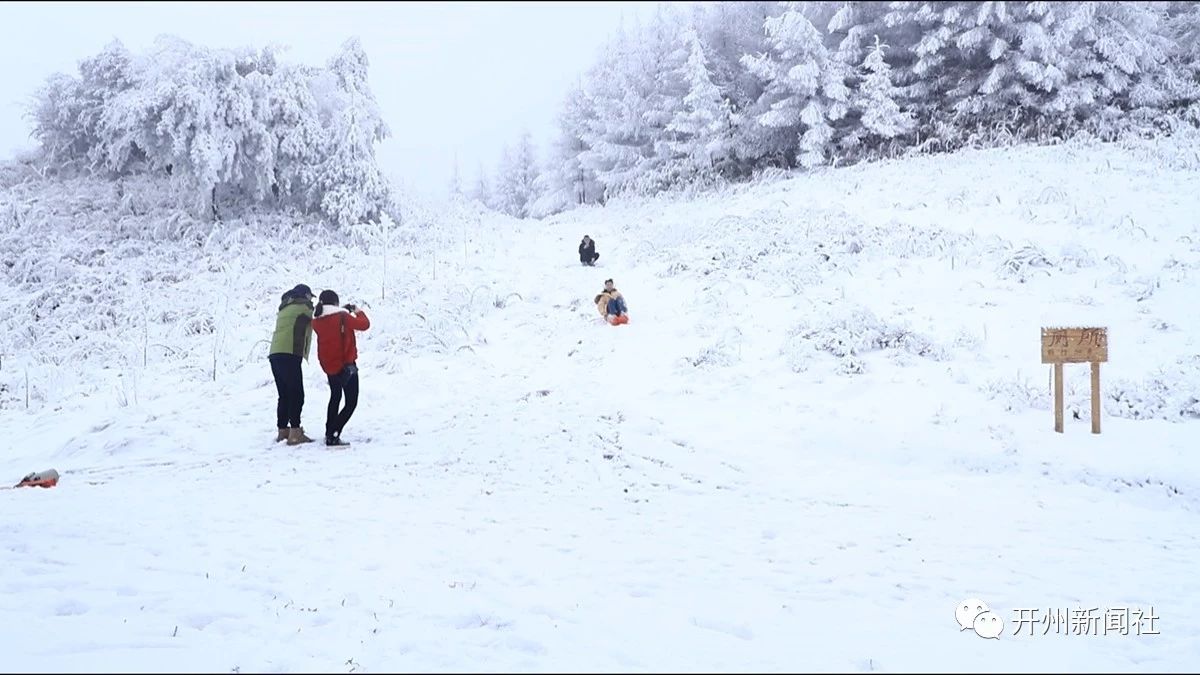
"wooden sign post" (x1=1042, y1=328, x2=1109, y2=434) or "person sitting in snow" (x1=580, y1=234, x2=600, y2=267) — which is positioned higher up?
"person sitting in snow" (x1=580, y1=234, x2=600, y2=267)

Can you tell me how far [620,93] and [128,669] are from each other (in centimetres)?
3404

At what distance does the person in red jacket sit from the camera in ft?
25.7

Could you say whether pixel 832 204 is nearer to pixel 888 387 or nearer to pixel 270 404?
pixel 888 387

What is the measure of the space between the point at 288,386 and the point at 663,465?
4525mm

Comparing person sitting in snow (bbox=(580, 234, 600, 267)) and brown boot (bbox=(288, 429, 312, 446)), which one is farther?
person sitting in snow (bbox=(580, 234, 600, 267))

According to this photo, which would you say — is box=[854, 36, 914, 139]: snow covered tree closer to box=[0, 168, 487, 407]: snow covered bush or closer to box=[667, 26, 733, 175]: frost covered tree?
box=[667, 26, 733, 175]: frost covered tree

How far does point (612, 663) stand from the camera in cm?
318

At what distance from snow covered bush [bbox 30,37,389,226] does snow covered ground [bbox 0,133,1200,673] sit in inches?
95.0

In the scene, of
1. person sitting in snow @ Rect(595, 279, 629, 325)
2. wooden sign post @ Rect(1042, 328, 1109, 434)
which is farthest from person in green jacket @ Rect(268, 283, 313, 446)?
wooden sign post @ Rect(1042, 328, 1109, 434)

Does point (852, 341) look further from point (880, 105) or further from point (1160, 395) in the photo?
point (880, 105)

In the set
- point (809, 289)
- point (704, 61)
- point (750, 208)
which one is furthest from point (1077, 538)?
point (704, 61)

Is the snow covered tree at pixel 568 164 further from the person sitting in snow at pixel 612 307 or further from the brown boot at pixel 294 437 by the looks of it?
the brown boot at pixel 294 437

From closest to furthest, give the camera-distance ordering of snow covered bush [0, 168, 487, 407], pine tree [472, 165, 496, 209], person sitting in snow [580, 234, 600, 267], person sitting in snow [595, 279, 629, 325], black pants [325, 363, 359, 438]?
black pants [325, 363, 359, 438]
snow covered bush [0, 168, 487, 407]
person sitting in snow [595, 279, 629, 325]
person sitting in snow [580, 234, 600, 267]
pine tree [472, 165, 496, 209]

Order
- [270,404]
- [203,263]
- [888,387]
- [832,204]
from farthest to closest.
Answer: [832,204] < [203,263] < [270,404] < [888,387]
